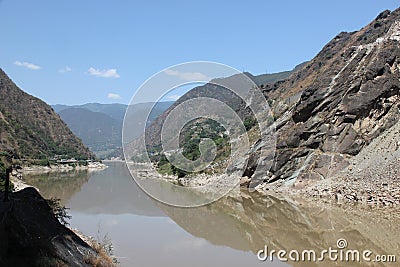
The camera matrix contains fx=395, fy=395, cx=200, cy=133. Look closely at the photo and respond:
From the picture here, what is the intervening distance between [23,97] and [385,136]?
416 ft

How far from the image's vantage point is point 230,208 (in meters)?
34.2

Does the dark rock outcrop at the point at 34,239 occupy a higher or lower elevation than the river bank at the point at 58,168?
higher

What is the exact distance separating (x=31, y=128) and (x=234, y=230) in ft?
376

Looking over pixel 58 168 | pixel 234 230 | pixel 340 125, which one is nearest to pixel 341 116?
pixel 340 125

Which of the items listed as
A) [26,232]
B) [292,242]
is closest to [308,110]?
[292,242]

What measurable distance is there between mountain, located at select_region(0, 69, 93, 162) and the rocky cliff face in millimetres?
74084

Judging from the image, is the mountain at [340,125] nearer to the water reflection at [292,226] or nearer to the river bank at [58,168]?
the water reflection at [292,226]

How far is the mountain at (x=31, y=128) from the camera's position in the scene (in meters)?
101

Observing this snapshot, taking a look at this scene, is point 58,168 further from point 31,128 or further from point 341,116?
point 341,116

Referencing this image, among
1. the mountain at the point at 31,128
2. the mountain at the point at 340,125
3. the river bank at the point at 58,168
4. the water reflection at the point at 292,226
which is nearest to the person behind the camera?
the water reflection at the point at 292,226

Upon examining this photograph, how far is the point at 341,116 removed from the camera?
135 ft

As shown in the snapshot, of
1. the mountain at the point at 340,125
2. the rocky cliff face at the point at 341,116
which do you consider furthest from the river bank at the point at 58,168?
the rocky cliff face at the point at 341,116

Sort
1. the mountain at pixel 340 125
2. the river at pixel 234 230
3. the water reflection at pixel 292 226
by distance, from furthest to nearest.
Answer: the mountain at pixel 340 125
the water reflection at pixel 292 226
the river at pixel 234 230

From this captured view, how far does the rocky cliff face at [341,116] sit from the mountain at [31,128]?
243 ft
